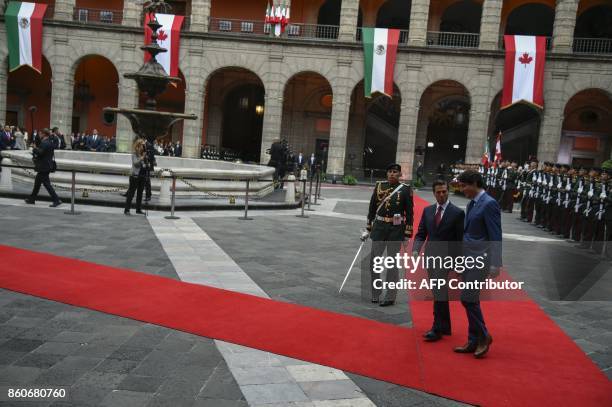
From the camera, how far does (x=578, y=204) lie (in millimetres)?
13367

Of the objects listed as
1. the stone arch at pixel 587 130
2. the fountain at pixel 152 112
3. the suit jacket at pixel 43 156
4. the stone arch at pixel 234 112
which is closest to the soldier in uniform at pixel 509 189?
the fountain at pixel 152 112

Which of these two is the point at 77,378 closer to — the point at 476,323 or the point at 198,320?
the point at 198,320

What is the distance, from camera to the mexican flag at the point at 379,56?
29.2 meters

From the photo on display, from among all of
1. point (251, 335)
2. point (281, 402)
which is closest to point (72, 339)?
point (251, 335)

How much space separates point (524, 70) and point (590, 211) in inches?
687

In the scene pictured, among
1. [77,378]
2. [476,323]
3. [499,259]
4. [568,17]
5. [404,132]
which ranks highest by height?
[568,17]

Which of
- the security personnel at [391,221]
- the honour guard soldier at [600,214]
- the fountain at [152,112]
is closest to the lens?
the security personnel at [391,221]

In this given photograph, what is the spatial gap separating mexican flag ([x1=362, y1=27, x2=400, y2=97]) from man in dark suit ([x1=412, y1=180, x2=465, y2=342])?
2418 centimetres

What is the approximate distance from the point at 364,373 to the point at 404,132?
26550 millimetres

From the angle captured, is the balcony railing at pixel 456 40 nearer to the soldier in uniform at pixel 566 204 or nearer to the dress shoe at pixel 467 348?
the soldier in uniform at pixel 566 204

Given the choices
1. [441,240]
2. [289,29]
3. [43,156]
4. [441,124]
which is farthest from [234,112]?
[441,240]

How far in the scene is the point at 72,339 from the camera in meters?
5.33

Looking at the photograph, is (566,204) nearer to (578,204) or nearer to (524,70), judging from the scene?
(578,204)

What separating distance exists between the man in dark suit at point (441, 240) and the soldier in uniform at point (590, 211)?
8035 mm
